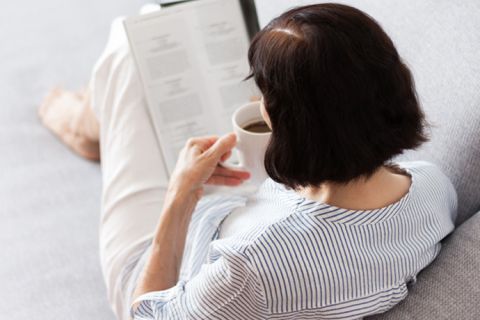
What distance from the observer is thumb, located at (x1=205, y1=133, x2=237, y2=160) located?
3.46ft

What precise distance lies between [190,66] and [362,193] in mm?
603

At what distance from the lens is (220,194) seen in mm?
1210

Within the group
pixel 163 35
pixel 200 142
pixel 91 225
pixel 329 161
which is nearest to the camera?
pixel 329 161

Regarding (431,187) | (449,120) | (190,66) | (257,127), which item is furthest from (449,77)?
(190,66)

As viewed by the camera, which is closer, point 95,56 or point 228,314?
point 228,314

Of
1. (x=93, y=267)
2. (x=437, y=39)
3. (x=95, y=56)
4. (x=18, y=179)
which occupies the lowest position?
(x=93, y=267)

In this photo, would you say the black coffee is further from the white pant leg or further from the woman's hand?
the white pant leg

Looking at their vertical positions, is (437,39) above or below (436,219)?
above

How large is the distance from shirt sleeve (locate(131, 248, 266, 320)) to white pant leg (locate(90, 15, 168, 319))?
0.30 metres

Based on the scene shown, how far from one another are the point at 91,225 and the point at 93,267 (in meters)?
0.13

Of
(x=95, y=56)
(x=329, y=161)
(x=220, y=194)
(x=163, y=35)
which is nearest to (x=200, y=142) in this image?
(x=220, y=194)

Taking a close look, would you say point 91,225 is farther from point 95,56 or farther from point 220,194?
point 95,56

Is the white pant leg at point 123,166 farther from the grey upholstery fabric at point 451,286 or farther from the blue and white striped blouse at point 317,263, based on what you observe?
the grey upholstery fabric at point 451,286

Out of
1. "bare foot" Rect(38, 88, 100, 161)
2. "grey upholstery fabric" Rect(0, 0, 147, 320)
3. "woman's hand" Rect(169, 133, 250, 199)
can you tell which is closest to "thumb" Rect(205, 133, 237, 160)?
"woman's hand" Rect(169, 133, 250, 199)
